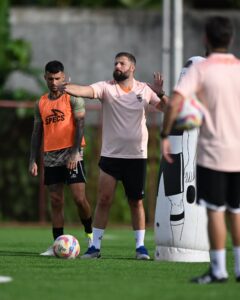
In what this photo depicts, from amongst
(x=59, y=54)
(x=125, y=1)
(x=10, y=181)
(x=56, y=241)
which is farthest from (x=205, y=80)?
(x=125, y=1)

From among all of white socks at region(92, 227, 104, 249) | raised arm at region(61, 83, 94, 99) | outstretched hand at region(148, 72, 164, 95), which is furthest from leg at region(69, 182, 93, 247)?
outstretched hand at region(148, 72, 164, 95)

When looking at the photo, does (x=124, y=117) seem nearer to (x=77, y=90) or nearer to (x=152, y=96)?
(x=152, y=96)

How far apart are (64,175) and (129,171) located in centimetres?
96

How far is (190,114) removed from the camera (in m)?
9.30

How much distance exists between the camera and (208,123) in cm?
948

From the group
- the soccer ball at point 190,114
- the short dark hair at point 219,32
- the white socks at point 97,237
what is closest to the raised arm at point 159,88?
the white socks at point 97,237

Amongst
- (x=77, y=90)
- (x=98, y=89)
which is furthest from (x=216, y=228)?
(x=98, y=89)

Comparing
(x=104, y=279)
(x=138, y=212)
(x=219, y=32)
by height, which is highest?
(x=219, y=32)

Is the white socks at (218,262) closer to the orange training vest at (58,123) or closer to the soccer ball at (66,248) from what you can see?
the soccer ball at (66,248)

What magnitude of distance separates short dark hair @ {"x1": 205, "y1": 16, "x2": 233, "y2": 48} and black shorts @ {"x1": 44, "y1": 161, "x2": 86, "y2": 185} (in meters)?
4.12

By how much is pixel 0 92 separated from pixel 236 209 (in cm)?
1677

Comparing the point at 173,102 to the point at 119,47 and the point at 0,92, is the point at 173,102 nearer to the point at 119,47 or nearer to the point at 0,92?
the point at 0,92

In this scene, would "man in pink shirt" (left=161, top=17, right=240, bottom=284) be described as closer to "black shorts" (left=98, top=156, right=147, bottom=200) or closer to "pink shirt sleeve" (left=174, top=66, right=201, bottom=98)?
"pink shirt sleeve" (left=174, top=66, right=201, bottom=98)

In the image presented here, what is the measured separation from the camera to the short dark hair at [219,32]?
9398mm
